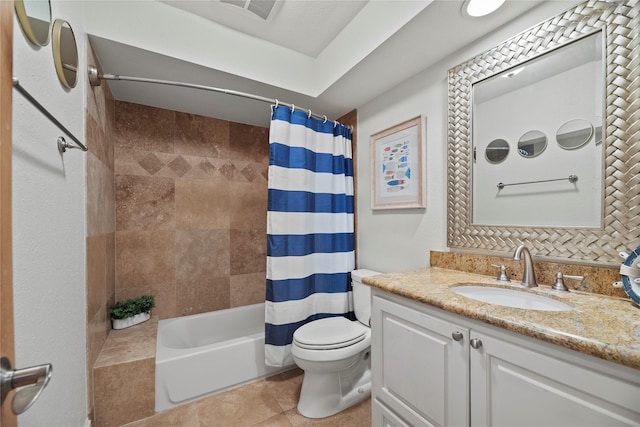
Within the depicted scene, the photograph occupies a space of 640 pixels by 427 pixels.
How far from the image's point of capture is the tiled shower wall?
6.53 feet

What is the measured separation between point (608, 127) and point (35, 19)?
76.0 inches

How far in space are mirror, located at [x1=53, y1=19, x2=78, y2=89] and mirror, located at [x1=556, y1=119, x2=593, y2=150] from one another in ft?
6.43


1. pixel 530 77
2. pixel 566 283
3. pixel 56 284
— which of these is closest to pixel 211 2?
pixel 56 284

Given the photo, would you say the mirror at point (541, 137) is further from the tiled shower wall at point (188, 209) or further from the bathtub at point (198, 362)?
the tiled shower wall at point (188, 209)

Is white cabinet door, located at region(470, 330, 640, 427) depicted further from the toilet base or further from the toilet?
the toilet base

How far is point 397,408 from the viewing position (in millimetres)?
1038

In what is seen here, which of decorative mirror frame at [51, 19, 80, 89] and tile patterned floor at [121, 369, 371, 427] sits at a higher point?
decorative mirror frame at [51, 19, 80, 89]

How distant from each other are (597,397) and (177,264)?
95.7 inches

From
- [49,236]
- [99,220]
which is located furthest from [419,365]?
[99,220]

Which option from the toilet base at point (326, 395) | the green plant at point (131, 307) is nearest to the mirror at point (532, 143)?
the toilet base at point (326, 395)

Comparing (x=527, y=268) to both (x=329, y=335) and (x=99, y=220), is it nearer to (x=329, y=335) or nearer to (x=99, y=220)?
(x=329, y=335)

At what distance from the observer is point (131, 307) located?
1.84 metres

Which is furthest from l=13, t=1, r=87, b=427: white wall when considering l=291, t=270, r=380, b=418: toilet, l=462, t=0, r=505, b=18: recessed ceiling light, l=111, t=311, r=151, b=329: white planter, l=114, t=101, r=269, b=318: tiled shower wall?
→ l=462, t=0, r=505, b=18: recessed ceiling light

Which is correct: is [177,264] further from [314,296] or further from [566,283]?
[566,283]
